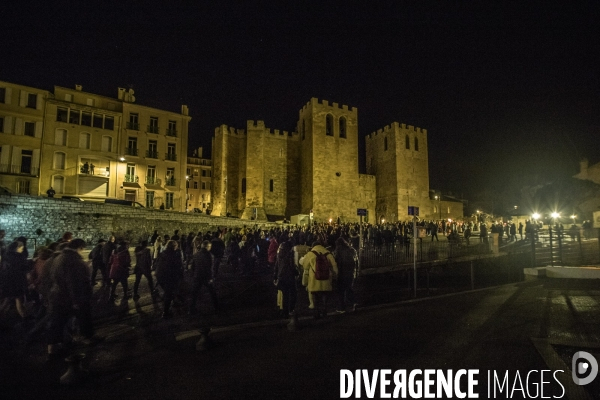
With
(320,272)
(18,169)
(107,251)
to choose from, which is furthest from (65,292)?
(18,169)

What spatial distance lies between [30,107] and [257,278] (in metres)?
25.7

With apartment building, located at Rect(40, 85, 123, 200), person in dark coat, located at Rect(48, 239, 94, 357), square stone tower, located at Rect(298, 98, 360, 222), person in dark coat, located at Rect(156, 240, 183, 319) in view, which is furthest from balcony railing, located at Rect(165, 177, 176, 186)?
person in dark coat, located at Rect(48, 239, 94, 357)

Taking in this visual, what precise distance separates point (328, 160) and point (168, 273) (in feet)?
98.1

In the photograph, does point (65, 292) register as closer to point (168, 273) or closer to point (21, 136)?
point (168, 273)

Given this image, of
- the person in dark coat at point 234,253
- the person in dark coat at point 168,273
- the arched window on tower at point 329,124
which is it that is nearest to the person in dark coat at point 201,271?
the person in dark coat at point 168,273

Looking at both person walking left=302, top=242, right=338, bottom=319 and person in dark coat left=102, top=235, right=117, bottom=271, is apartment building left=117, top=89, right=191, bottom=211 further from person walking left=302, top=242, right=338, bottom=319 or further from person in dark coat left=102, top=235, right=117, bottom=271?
person walking left=302, top=242, right=338, bottom=319

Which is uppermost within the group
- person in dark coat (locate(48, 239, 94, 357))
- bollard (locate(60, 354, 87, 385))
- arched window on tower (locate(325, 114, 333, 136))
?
arched window on tower (locate(325, 114, 333, 136))

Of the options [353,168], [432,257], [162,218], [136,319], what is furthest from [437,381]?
[353,168]

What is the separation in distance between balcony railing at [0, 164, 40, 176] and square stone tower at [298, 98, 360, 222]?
23243 millimetres

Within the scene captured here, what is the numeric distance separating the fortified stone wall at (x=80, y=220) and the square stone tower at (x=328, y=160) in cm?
1522

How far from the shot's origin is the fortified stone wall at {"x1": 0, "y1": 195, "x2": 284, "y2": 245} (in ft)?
56.5

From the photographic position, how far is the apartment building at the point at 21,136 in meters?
24.2

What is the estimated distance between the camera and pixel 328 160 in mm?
35469

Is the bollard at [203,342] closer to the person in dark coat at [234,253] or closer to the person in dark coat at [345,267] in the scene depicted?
the person in dark coat at [345,267]
